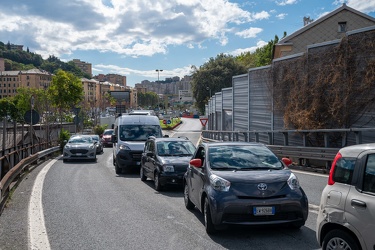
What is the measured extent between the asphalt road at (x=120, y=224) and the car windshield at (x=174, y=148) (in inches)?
47.3

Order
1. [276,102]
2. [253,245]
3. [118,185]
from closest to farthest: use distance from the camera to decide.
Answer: [253,245] < [118,185] < [276,102]

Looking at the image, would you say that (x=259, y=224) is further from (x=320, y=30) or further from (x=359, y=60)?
(x=320, y=30)

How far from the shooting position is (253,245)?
6641 mm

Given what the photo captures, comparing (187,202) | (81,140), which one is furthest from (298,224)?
(81,140)

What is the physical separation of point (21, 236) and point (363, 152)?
556cm

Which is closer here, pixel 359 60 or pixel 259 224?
pixel 259 224

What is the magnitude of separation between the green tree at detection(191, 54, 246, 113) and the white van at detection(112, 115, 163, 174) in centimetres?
5785

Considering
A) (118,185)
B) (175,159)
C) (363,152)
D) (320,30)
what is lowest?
(118,185)

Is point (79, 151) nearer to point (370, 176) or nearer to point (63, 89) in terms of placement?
point (370, 176)

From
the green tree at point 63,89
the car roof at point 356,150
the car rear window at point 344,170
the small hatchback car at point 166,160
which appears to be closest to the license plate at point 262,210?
the car rear window at point 344,170

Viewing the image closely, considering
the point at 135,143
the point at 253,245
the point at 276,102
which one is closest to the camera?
the point at 253,245

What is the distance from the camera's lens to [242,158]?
825 centimetres

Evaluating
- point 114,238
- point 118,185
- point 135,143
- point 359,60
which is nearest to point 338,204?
point 114,238

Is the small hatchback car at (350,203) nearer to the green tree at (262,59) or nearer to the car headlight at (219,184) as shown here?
the car headlight at (219,184)
